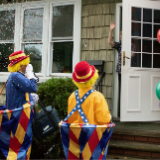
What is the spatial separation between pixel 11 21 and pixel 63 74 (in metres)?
Result: 1.92

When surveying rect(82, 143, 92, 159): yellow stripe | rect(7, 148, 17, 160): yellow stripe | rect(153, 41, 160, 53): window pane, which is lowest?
rect(7, 148, 17, 160): yellow stripe

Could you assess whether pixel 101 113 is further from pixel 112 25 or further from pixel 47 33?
pixel 47 33

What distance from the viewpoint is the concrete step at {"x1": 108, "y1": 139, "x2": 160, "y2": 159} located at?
361 centimetres

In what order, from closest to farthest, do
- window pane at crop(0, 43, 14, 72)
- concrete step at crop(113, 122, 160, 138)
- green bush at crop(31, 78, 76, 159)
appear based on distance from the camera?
concrete step at crop(113, 122, 160, 138), green bush at crop(31, 78, 76, 159), window pane at crop(0, 43, 14, 72)

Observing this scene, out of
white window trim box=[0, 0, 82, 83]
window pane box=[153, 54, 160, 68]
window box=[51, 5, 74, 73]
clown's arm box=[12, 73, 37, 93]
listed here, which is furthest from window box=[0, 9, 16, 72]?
window pane box=[153, 54, 160, 68]

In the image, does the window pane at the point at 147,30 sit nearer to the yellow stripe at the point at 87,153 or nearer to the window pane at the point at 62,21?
the window pane at the point at 62,21

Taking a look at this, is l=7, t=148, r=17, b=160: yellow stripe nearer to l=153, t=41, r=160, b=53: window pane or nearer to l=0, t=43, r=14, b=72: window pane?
l=0, t=43, r=14, b=72: window pane

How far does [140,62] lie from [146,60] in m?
0.14

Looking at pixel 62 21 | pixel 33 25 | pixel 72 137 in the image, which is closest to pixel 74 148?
pixel 72 137

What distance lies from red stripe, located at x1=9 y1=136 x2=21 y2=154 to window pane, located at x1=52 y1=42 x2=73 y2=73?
2.33 metres

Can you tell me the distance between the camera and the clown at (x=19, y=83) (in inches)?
111

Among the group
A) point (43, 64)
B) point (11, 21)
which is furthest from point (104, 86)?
point (11, 21)

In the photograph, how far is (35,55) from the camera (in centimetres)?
505

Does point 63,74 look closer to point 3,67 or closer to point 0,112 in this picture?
point 3,67
